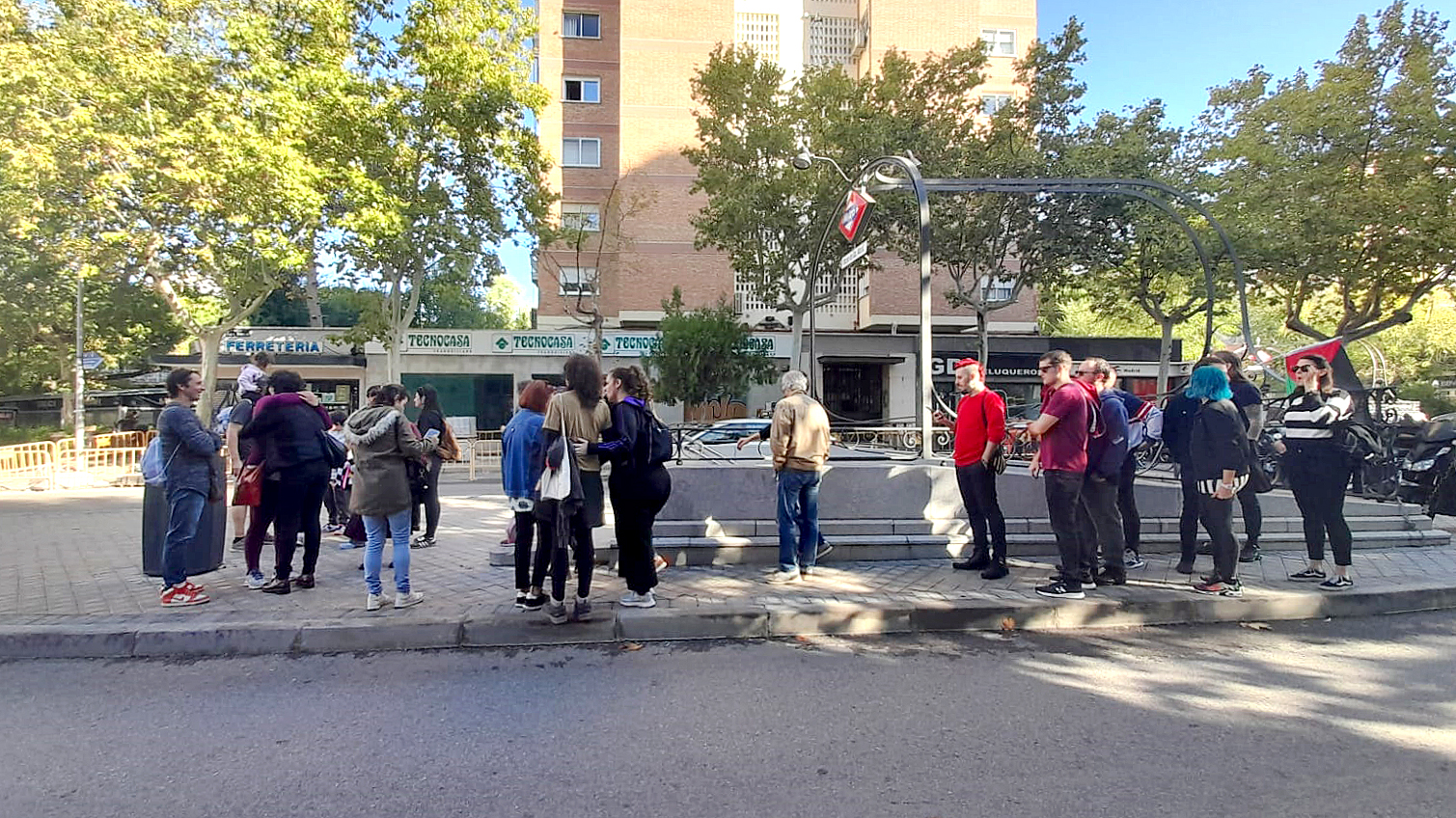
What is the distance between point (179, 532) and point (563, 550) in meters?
3.02

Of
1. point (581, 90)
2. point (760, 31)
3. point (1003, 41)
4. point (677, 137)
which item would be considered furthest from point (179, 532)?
point (1003, 41)

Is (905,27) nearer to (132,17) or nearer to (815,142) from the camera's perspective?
(815,142)

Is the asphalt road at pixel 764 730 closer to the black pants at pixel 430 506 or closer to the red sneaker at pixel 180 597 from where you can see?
the red sneaker at pixel 180 597

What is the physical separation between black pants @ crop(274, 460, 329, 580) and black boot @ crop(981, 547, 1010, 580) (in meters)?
5.53

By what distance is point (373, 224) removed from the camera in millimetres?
16250

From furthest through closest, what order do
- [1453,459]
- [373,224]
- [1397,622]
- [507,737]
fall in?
[373,224] → [1453,459] → [1397,622] → [507,737]

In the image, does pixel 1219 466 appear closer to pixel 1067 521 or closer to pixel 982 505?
pixel 1067 521

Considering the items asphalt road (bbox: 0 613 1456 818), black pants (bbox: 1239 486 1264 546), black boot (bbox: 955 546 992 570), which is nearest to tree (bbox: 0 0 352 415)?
asphalt road (bbox: 0 613 1456 818)

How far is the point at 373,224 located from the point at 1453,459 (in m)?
19.2

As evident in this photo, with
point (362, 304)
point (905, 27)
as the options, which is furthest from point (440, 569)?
point (905, 27)

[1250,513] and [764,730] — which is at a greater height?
[1250,513]

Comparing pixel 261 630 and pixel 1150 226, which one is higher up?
pixel 1150 226

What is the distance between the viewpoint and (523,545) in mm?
5020

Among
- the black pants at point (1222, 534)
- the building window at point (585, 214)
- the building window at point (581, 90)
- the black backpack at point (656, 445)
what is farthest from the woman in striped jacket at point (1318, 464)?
the building window at point (581, 90)
